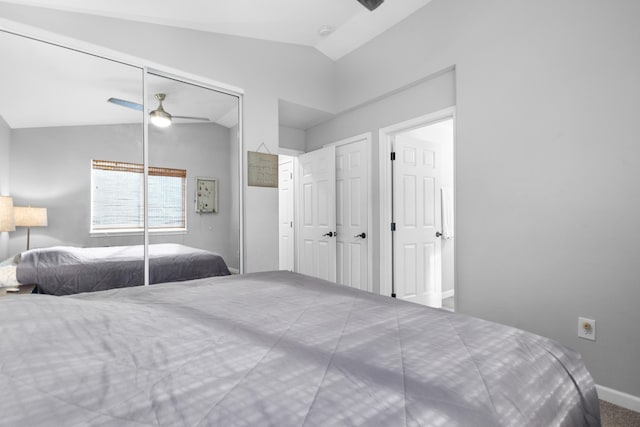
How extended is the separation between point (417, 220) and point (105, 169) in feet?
10.2

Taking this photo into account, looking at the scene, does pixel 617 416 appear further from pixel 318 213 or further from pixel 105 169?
pixel 105 169

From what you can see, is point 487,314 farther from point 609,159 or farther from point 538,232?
point 609,159

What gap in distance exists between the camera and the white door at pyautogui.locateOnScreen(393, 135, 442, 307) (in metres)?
3.53

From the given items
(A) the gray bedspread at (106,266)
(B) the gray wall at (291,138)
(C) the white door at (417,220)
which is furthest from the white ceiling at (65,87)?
(C) the white door at (417,220)

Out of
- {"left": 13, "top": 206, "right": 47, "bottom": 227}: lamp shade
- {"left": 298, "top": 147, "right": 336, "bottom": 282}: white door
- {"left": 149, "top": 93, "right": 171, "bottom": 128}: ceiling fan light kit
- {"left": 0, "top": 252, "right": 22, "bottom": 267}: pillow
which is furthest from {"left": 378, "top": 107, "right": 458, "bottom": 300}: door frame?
{"left": 0, "top": 252, "right": 22, "bottom": 267}: pillow

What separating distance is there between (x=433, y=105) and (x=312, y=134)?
76.4 inches

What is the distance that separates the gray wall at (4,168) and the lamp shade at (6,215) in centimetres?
3

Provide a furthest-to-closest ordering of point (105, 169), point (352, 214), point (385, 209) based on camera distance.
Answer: point (352, 214), point (385, 209), point (105, 169)

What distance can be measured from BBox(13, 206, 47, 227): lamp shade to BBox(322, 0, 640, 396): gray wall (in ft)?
10.1

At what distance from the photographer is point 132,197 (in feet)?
8.16

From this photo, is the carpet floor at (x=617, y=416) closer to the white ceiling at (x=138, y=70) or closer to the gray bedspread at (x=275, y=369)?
the gray bedspread at (x=275, y=369)

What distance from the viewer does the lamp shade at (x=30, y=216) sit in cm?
203

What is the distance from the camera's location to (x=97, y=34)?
2350 mm

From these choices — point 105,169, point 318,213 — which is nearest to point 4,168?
point 105,169
